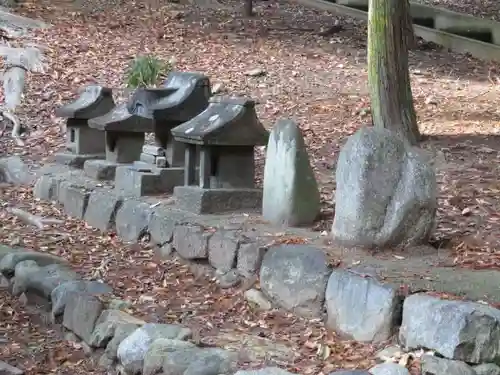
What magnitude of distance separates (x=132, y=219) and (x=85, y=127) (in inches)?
75.9

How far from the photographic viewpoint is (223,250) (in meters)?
6.33

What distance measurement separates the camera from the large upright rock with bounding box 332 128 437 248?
5.63 m

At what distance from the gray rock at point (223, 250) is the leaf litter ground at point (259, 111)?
0.60 ft

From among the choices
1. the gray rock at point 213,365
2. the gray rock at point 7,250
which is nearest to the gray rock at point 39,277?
the gray rock at point 7,250

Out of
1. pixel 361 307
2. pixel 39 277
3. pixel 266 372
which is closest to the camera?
pixel 266 372

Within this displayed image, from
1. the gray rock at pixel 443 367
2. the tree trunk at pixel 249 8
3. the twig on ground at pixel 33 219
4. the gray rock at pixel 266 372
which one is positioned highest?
the tree trunk at pixel 249 8

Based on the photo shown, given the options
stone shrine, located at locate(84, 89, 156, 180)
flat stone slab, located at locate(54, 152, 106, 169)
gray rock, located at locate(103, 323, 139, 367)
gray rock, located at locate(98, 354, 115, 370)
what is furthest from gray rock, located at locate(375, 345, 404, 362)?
flat stone slab, located at locate(54, 152, 106, 169)

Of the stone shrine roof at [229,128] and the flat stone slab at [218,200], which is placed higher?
the stone shrine roof at [229,128]

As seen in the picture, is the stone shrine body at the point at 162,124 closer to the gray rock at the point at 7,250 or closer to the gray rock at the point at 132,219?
the gray rock at the point at 132,219

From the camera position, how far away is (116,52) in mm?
12984

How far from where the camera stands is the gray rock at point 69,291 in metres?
6.02

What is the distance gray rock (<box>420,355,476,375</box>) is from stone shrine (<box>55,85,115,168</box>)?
5177 mm

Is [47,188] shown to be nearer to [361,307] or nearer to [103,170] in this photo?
[103,170]

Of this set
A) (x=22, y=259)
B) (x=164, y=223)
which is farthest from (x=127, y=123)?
(x=22, y=259)
